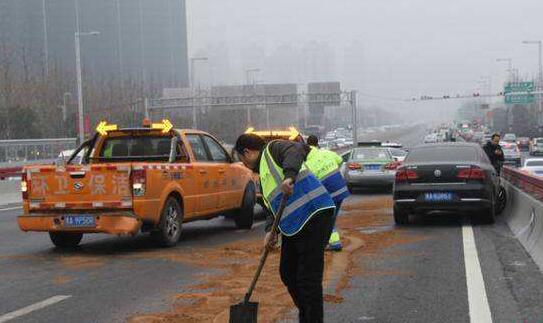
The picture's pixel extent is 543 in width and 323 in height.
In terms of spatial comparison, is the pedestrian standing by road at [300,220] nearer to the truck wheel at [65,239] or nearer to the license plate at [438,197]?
the truck wheel at [65,239]

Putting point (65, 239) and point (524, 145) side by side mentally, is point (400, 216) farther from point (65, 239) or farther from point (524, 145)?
point (524, 145)

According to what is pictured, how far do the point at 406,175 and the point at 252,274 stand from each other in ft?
18.3

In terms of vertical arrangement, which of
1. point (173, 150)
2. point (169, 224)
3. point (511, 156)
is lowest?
point (511, 156)

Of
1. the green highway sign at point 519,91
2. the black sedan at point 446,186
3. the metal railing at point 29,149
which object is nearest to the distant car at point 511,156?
the green highway sign at point 519,91

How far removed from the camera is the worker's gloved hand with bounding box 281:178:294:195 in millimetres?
5250

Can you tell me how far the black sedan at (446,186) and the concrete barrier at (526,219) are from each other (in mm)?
448

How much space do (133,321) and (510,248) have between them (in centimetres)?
590

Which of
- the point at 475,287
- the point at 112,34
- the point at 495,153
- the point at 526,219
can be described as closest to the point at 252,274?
the point at 475,287

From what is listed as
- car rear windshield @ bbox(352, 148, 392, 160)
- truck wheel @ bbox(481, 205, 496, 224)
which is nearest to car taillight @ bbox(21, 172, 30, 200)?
truck wheel @ bbox(481, 205, 496, 224)

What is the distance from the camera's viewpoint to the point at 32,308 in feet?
23.7

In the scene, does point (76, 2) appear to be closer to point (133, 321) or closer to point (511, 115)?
point (511, 115)

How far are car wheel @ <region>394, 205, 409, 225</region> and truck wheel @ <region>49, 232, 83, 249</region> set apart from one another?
5452mm

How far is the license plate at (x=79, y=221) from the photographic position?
10.6m

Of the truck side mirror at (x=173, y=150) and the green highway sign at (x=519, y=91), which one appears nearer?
the truck side mirror at (x=173, y=150)
